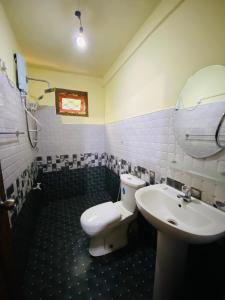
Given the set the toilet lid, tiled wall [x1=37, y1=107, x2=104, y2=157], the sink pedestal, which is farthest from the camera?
tiled wall [x1=37, y1=107, x2=104, y2=157]

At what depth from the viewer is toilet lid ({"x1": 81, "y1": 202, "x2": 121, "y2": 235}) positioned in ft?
4.27

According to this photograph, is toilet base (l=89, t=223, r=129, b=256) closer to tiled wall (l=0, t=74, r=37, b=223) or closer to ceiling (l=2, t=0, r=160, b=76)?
tiled wall (l=0, t=74, r=37, b=223)

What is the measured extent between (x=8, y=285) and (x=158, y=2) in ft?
7.49

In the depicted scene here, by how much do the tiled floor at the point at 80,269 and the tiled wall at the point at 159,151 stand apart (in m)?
0.86

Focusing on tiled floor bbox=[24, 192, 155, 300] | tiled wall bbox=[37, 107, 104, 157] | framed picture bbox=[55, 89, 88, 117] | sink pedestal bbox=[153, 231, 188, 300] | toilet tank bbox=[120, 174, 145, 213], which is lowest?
tiled floor bbox=[24, 192, 155, 300]

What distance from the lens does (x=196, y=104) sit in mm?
971

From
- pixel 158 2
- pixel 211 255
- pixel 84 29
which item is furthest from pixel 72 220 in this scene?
pixel 158 2

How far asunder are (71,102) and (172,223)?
7.85ft

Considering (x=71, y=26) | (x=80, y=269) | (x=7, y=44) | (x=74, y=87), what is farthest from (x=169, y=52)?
(x=80, y=269)

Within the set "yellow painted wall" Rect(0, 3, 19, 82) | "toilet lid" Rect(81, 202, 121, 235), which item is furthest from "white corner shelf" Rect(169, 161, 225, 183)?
"yellow painted wall" Rect(0, 3, 19, 82)

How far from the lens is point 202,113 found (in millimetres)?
932

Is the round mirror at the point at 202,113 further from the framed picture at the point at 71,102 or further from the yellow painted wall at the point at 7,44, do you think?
the framed picture at the point at 71,102

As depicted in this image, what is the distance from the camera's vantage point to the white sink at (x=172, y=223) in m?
0.77

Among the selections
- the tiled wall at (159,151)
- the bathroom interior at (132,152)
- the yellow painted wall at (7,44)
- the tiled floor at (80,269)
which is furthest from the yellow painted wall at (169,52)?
the tiled floor at (80,269)
